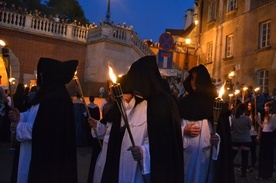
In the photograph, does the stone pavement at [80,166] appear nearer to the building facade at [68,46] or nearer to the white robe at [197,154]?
the white robe at [197,154]

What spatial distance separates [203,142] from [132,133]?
166 cm

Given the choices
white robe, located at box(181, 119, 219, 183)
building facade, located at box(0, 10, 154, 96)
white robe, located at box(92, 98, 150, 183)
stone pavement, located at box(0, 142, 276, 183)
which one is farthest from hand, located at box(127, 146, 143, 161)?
building facade, located at box(0, 10, 154, 96)

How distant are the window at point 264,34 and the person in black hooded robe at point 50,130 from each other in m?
20.3

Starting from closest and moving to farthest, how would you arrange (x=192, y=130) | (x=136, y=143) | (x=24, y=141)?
(x=136, y=143) < (x=24, y=141) < (x=192, y=130)

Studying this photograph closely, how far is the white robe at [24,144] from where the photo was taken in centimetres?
439

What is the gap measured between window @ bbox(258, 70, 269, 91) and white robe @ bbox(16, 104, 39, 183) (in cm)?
1984

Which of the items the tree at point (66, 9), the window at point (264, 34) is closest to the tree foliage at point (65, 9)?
the tree at point (66, 9)

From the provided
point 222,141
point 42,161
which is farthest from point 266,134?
point 42,161

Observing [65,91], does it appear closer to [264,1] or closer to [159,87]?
[159,87]

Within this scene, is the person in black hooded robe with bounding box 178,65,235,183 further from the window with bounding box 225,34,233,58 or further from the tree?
the tree

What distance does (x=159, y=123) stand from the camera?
3.69 meters

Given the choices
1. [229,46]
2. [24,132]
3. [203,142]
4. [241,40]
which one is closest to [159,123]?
[203,142]

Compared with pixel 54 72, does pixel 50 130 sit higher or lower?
lower

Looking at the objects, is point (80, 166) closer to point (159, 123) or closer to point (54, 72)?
point (54, 72)
